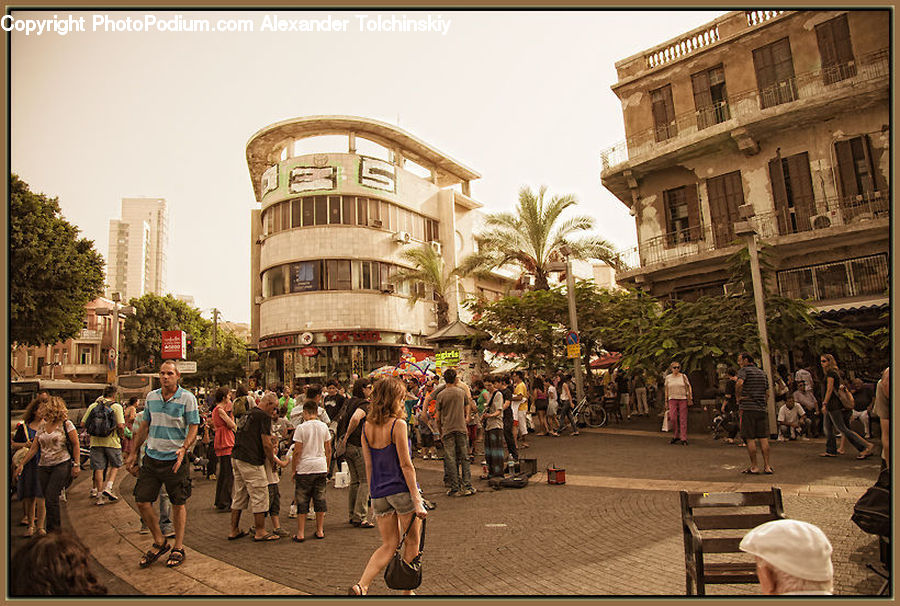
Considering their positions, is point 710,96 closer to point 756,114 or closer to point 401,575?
point 756,114

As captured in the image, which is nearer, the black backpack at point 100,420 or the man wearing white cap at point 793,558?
the man wearing white cap at point 793,558

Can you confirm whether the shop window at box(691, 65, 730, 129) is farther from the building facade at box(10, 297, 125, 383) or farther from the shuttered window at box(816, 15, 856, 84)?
the building facade at box(10, 297, 125, 383)

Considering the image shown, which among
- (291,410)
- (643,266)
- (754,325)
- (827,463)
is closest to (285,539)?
(291,410)

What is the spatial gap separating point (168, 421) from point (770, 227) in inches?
742

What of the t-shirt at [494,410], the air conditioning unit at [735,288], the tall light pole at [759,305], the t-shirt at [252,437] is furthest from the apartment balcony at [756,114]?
the t-shirt at [252,437]

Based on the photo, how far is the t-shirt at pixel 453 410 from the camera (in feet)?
27.7

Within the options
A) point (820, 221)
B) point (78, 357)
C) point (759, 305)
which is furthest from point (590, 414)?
point (78, 357)

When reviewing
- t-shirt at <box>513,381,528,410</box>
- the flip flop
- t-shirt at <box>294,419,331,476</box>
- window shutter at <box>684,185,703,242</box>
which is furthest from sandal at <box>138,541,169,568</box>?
window shutter at <box>684,185,703,242</box>

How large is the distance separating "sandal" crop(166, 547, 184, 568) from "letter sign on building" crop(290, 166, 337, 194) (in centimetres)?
2928

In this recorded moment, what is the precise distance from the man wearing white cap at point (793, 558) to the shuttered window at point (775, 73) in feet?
66.8

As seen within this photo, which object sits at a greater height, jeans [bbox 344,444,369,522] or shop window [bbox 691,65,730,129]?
shop window [bbox 691,65,730,129]

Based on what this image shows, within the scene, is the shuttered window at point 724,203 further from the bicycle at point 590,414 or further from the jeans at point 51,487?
the jeans at point 51,487

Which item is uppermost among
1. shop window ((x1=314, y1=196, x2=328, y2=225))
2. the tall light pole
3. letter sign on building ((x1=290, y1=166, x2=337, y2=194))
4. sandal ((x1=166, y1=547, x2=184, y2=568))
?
letter sign on building ((x1=290, y1=166, x2=337, y2=194))

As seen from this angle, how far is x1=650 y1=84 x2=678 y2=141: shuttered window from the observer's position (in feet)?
68.5
